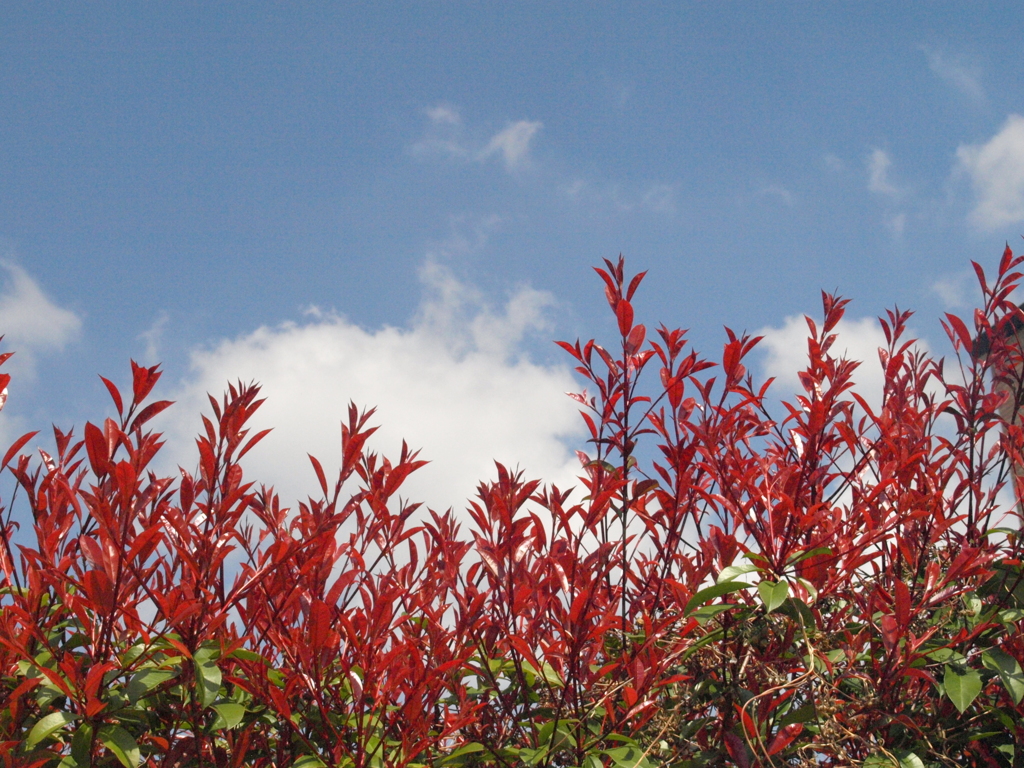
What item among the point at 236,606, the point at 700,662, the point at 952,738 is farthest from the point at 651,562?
the point at 236,606

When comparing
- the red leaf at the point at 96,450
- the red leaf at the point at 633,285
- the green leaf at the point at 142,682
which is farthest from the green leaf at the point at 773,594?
the red leaf at the point at 96,450

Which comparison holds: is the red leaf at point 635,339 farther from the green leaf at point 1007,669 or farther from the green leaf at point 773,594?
the green leaf at point 1007,669

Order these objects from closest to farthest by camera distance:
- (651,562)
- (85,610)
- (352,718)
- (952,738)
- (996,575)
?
→ (85,610)
(352,718)
(952,738)
(996,575)
(651,562)

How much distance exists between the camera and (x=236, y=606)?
213cm

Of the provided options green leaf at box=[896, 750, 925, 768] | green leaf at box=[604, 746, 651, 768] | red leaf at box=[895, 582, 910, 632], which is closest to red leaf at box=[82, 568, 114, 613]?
green leaf at box=[604, 746, 651, 768]

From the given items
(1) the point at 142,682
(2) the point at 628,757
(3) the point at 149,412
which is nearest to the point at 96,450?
(3) the point at 149,412

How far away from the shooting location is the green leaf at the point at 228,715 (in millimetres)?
1889

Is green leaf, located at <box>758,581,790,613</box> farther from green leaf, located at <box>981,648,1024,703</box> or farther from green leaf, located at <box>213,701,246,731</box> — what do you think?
green leaf, located at <box>213,701,246,731</box>

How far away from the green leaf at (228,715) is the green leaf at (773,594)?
1244 millimetres

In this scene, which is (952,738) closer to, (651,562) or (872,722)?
(872,722)

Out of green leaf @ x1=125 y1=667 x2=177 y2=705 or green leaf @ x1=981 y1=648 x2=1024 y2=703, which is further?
green leaf @ x1=981 y1=648 x2=1024 y2=703

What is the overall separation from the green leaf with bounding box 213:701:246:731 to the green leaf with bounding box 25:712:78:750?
305 mm

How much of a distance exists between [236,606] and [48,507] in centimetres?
64

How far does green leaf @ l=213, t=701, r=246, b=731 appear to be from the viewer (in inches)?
74.4
